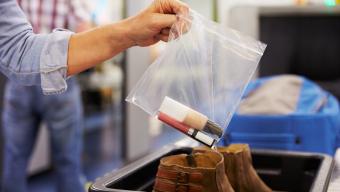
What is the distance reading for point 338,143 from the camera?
122 cm

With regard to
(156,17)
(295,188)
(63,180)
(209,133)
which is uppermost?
(156,17)

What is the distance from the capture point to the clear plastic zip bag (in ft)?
2.26

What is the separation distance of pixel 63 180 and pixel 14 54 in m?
1.41

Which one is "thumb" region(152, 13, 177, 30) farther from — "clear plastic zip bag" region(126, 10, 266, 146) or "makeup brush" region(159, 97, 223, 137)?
"makeup brush" region(159, 97, 223, 137)

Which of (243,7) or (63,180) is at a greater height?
A: (243,7)

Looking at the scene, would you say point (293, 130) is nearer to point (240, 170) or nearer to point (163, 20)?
point (240, 170)

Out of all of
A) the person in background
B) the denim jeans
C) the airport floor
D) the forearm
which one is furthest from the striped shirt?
the forearm

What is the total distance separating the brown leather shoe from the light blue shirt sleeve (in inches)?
10.6

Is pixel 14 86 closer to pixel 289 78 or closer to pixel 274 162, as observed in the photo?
pixel 289 78

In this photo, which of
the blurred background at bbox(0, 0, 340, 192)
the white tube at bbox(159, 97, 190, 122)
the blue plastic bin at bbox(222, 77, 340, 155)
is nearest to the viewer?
the white tube at bbox(159, 97, 190, 122)

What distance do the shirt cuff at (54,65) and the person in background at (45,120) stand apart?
1278mm

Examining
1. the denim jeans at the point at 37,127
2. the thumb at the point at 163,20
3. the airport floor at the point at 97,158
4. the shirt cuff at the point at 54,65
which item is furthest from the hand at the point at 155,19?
the airport floor at the point at 97,158

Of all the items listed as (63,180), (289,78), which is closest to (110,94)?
(63,180)

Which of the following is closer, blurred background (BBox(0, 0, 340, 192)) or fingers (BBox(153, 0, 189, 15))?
fingers (BBox(153, 0, 189, 15))
